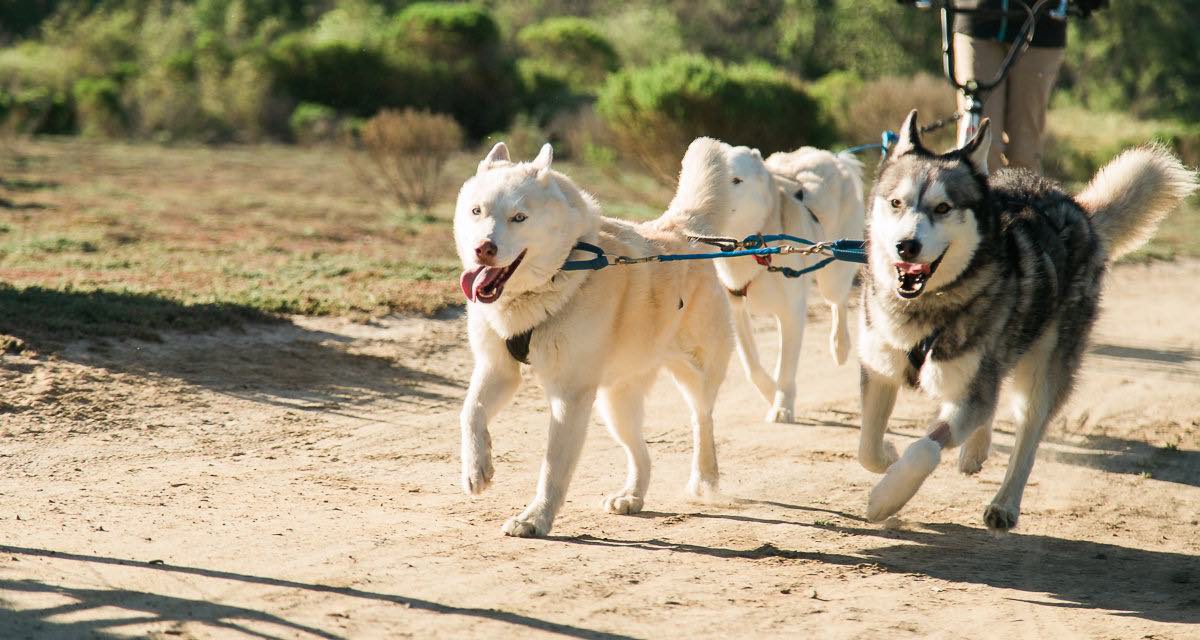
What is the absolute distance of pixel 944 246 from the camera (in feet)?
15.7

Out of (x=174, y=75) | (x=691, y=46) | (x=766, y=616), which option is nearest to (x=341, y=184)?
(x=174, y=75)

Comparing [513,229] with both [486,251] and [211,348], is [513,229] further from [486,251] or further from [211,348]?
[211,348]

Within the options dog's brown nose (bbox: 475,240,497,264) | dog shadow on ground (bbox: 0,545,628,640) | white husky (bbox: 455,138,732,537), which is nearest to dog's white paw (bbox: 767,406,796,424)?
white husky (bbox: 455,138,732,537)

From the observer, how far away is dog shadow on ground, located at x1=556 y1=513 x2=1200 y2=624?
180 inches

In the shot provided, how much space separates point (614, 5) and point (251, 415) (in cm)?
4271

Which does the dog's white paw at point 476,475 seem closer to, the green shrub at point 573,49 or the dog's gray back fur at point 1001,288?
the dog's gray back fur at point 1001,288

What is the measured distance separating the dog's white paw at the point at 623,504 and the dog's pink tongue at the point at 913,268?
157cm

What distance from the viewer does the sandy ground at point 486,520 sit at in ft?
13.6

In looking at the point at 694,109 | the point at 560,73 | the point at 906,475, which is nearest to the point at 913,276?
the point at 906,475

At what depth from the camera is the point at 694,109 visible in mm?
15969

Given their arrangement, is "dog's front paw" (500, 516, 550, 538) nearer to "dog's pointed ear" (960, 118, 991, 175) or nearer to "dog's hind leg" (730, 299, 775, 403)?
"dog's pointed ear" (960, 118, 991, 175)

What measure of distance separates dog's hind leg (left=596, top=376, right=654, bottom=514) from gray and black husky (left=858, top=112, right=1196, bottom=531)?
96cm

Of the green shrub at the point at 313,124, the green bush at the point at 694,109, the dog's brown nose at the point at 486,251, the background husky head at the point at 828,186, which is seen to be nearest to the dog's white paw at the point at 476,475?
the dog's brown nose at the point at 486,251

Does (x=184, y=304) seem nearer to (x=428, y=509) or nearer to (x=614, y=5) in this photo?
(x=428, y=509)
